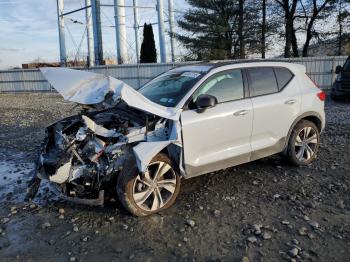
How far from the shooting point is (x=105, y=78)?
190 inches

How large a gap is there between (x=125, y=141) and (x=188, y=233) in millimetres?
1318

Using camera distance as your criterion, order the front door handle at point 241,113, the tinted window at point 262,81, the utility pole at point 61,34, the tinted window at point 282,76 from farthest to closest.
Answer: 1. the utility pole at point 61,34
2. the tinted window at point 282,76
3. the tinted window at point 262,81
4. the front door handle at point 241,113

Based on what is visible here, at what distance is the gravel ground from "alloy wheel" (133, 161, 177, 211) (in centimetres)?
17

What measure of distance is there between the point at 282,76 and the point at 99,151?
3.27 m

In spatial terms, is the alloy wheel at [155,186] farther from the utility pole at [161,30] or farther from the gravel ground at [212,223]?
the utility pole at [161,30]

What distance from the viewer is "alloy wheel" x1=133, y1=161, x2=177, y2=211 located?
4.57 metres

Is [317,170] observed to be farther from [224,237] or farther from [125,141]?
[125,141]

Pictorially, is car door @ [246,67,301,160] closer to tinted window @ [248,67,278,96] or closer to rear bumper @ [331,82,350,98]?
tinted window @ [248,67,278,96]

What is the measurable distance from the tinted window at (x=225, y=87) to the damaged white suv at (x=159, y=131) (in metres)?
0.01

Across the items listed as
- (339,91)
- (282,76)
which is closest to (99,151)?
(282,76)

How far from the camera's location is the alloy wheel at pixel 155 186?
4.57m

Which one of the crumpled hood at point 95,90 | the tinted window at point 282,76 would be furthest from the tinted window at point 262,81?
the crumpled hood at point 95,90

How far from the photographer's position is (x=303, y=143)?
246 inches

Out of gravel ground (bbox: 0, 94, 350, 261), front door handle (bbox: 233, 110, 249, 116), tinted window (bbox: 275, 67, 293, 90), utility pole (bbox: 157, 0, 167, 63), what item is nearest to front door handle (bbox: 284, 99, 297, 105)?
tinted window (bbox: 275, 67, 293, 90)
